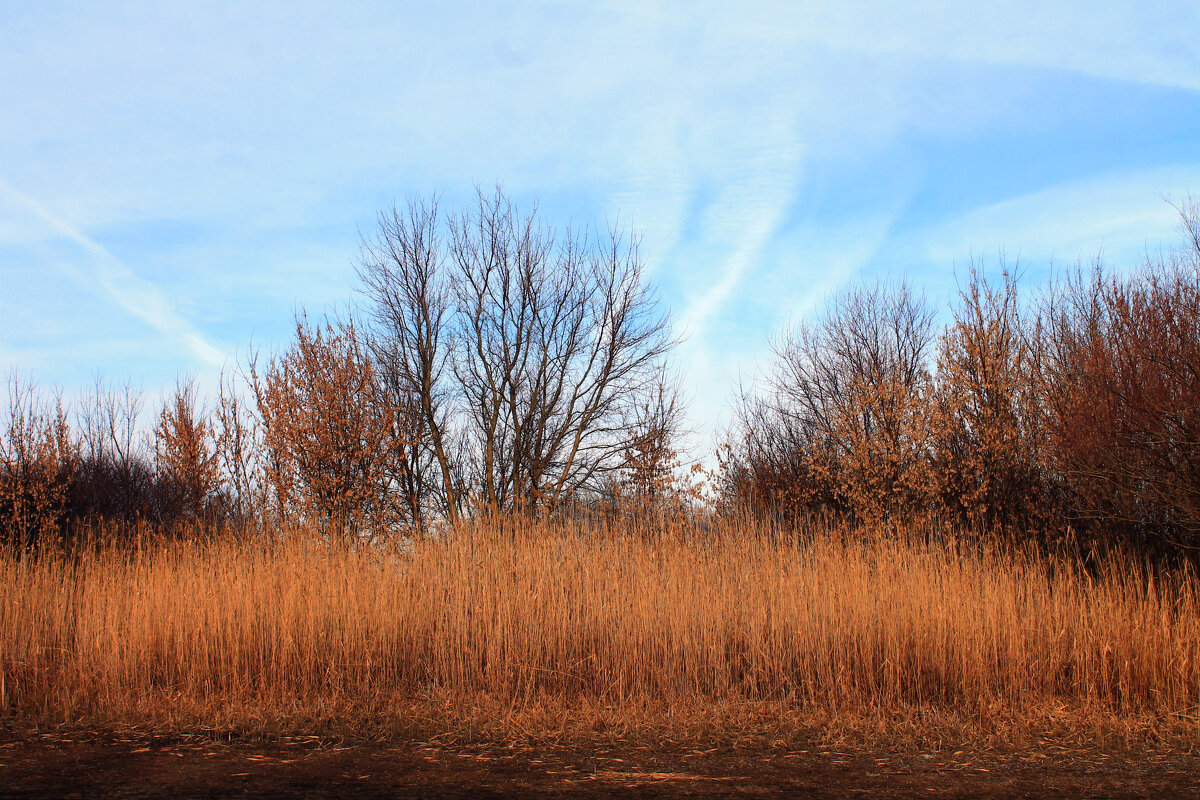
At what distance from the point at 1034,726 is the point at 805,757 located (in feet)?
6.54

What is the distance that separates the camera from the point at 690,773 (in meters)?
5.01

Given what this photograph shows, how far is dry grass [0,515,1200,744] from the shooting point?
6.48 metres

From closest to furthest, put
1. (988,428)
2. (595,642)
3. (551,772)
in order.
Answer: (551,772) → (595,642) → (988,428)

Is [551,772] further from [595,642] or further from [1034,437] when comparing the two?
[1034,437]

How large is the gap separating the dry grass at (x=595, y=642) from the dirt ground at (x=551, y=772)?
2.02 feet

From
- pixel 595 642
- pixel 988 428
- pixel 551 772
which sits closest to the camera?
pixel 551 772

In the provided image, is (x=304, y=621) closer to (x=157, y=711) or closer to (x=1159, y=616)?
(x=157, y=711)

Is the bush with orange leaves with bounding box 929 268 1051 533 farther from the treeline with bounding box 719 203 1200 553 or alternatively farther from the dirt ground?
the dirt ground

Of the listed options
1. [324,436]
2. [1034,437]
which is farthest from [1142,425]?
[324,436]

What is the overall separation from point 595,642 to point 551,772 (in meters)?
2.27

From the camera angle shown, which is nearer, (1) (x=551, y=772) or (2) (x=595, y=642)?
(1) (x=551, y=772)

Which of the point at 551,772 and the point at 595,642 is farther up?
the point at 595,642

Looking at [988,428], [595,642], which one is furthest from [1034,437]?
[595,642]

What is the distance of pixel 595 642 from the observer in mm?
7293
